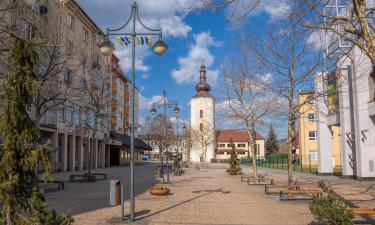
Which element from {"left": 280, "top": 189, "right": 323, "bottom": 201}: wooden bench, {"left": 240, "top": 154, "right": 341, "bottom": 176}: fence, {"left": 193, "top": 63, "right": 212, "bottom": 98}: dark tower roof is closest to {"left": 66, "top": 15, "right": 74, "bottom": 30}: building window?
{"left": 240, "top": 154, "right": 341, "bottom": 176}: fence

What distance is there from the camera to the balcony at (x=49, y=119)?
35.6m

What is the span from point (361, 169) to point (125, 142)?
40.7 meters

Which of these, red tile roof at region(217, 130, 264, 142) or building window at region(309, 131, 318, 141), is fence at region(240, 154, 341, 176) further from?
red tile roof at region(217, 130, 264, 142)

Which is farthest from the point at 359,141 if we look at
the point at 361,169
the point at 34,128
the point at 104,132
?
the point at 104,132

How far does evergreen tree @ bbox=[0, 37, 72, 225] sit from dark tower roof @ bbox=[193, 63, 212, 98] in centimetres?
10135

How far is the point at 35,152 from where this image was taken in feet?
19.3

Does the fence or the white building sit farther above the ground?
the white building

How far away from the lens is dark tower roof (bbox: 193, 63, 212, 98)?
108 metres

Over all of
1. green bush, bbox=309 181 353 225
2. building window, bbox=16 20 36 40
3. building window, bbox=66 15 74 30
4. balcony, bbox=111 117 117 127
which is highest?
building window, bbox=66 15 74 30

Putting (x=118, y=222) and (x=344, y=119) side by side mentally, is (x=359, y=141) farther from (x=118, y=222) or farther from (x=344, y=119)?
(x=118, y=222)

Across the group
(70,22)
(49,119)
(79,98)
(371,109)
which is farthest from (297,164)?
(79,98)

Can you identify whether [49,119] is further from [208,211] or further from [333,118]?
[208,211]

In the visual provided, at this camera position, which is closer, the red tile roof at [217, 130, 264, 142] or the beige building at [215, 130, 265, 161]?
the beige building at [215, 130, 265, 161]

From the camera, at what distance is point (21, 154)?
232 inches
